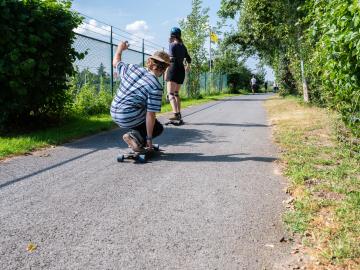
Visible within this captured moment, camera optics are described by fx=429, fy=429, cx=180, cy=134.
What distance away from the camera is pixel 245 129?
9.04 metres

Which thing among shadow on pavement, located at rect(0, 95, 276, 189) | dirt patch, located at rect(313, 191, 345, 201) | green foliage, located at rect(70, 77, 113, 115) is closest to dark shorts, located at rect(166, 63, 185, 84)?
shadow on pavement, located at rect(0, 95, 276, 189)

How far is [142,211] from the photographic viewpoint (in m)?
3.61

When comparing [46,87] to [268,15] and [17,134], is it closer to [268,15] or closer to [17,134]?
[17,134]

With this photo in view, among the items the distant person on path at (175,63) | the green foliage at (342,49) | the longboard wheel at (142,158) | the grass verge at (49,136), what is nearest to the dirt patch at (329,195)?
the green foliage at (342,49)

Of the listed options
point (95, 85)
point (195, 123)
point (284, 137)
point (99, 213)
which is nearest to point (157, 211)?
point (99, 213)

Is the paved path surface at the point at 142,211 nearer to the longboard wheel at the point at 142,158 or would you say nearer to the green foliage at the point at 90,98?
the longboard wheel at the point at 142,158

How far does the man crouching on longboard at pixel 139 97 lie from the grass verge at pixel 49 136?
158 cm

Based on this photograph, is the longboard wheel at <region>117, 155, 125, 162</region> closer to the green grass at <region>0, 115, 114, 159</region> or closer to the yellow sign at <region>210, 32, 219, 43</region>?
the green grass at <region>0, 115, 114, 159</region>

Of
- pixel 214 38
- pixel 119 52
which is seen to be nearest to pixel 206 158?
pixel 119 52

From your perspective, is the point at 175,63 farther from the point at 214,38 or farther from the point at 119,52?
the point at 214,38

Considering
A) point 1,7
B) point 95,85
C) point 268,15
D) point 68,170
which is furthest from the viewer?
point 268,15

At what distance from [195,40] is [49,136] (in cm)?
1882

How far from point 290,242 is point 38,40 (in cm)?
561

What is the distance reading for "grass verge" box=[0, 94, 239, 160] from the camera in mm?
6130
